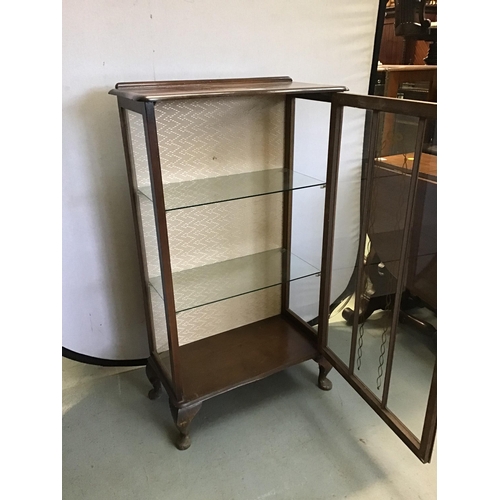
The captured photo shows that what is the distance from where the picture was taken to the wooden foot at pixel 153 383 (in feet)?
5.76

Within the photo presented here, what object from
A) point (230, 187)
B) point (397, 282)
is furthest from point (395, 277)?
point (230, 187)

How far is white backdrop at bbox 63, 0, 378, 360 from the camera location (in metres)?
1.42

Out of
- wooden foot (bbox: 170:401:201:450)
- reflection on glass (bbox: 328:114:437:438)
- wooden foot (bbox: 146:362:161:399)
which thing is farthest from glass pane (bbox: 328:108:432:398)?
wooden foot (bbox: 146:362:161:399)

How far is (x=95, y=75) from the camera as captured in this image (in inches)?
56.4

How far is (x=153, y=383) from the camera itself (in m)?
1.78

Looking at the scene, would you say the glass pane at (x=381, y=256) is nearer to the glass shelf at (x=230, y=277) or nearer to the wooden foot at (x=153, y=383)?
the glass shelf at (x=230, y=277)

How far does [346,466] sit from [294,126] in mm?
1263

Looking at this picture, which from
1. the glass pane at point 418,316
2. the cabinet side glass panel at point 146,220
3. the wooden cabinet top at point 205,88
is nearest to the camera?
the wooden cabinet top at point 205,88

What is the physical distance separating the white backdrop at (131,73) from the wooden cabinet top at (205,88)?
0.11 metres

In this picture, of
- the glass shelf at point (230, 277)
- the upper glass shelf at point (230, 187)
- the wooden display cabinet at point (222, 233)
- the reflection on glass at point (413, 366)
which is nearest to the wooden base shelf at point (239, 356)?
the wooden display cabinet at point (222, 233)

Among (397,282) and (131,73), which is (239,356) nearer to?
(397,282)

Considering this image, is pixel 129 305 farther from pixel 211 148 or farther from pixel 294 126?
pixel 294 126

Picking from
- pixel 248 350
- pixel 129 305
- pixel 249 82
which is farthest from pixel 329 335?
pixel 249 82

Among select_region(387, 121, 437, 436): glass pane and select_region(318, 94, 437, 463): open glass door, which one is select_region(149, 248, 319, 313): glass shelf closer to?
select_region(318, 94, 437, 463): open glass door
